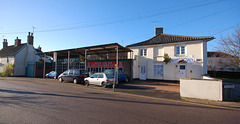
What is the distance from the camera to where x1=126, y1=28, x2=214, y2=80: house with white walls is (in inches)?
616

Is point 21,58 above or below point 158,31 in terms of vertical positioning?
below

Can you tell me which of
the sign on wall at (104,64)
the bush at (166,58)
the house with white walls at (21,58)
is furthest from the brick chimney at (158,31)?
the house with white walls at (21,58)

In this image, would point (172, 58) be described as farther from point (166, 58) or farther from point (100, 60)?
point (100, 60)

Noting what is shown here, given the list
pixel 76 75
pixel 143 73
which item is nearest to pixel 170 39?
pixel 143 73

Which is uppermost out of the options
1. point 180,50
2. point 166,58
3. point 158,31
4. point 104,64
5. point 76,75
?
point 158,31

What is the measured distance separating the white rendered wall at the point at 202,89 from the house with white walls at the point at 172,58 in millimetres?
8739

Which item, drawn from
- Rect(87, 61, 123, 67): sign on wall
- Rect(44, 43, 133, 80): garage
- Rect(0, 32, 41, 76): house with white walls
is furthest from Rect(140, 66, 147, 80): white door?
Rect(0, 32, 41, 76): house with white walls

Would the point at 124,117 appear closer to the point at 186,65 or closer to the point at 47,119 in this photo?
the point at 47,119

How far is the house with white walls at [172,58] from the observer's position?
15648 mm

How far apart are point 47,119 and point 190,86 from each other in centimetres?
802

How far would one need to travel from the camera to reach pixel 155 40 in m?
19.5

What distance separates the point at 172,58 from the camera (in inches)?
674

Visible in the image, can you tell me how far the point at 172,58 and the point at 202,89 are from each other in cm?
967

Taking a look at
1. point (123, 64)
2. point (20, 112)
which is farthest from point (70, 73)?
point (20, 112)
